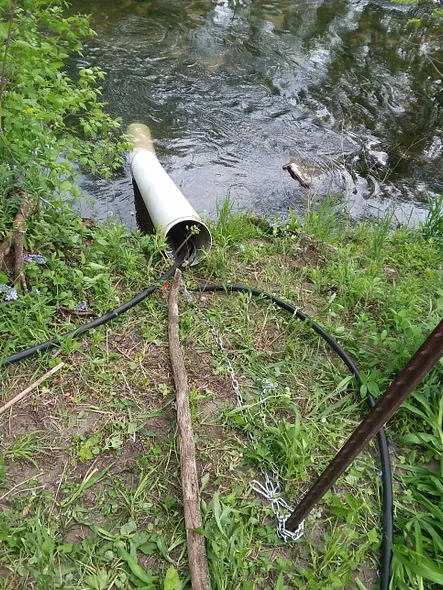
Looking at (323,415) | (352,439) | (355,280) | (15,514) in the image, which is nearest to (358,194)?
(355,280)

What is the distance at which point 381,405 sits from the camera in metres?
1.41

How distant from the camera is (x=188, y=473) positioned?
2.11 metres

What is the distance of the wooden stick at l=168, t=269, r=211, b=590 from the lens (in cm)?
184

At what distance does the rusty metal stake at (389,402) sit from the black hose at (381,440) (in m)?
0.49

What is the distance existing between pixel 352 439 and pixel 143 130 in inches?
185

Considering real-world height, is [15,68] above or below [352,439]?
above

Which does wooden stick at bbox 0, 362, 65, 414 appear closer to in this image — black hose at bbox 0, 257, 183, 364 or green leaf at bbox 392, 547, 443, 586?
black hose at bbox 0, 257, 183, 364

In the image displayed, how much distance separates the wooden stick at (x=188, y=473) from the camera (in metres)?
1.84

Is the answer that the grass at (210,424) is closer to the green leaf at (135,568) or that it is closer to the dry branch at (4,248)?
the green leaf at (135,568)

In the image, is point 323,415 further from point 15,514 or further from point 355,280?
point 15,514

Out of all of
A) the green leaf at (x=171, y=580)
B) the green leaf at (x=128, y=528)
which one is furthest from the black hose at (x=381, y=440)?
the green leaf at (x=128, y=528)

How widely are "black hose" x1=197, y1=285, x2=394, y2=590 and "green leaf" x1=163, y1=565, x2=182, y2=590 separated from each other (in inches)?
34.1

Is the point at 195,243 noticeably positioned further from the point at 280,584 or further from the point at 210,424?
the point at 280,584

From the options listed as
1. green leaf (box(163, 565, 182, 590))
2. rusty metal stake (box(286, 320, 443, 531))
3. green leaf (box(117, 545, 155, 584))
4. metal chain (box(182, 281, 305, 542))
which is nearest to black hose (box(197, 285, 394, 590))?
metal chain (box(182, 281, 305, 542))
